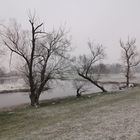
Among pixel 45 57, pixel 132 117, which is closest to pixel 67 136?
pixel 132 117

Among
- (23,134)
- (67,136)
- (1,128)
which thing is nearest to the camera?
(67,136)

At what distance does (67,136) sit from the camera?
8.41 metres

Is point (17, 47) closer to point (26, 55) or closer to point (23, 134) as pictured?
point (26, 55)

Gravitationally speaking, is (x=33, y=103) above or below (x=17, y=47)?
below

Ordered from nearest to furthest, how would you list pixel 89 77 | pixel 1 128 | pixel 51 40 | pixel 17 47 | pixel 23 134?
pixel 23 134 < pixel 1 128 < pixel 17 47 < pixel 51 40 < pixel 89 77

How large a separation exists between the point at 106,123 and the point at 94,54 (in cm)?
2176

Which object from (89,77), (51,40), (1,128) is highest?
(51,40)

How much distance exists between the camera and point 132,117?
10164 millimetres

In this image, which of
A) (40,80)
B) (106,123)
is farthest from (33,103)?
(106,123)

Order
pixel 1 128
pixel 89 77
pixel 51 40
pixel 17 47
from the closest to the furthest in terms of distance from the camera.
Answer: pixel 1 128 → pixel 17 47 → pixel 51 40 → pixel 89 77

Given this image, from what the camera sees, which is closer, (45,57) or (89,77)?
(45,57)

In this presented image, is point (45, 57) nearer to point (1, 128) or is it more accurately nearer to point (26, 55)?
point (26, 55)

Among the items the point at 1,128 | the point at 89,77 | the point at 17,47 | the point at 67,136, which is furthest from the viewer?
the point at 89,77

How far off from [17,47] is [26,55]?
46.2 inches
